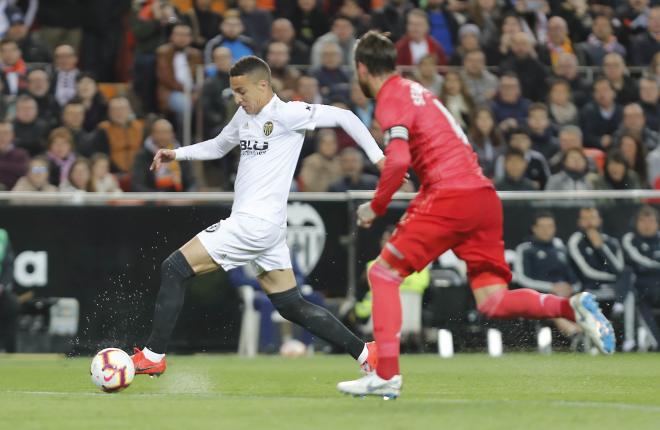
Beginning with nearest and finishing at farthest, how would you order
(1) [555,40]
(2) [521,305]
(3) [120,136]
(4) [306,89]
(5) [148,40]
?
1. (2) [521,305]
2. (3) [120,136]
3. (4) [306,89]
4. (5) [148,40]
5. (1) [555,40]

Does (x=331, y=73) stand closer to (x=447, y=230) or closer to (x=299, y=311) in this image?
(x=299, y=311)

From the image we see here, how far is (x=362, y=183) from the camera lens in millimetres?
16078

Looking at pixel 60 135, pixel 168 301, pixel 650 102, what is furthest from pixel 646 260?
pixel 168 301

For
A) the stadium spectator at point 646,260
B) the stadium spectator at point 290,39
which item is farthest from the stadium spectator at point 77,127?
the stadium spectator at point 646,260

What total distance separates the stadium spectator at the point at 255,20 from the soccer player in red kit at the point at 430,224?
9704mm

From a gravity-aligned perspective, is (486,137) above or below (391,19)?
below

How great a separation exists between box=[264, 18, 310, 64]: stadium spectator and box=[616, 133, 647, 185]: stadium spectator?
3955 mm

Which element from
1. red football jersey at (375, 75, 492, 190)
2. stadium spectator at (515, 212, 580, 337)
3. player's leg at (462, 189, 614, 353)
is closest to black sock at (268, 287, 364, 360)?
player's leg at (462, 189, 614, 353)

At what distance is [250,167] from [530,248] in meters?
5.78

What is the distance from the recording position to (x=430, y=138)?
8766mm

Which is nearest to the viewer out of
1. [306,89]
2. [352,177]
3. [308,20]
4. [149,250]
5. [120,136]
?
[149,250]

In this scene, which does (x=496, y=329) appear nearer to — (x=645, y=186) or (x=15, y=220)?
(x=645, y=186)

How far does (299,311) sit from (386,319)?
194cm

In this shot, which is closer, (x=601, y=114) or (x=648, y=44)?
(x=601, y=114)
